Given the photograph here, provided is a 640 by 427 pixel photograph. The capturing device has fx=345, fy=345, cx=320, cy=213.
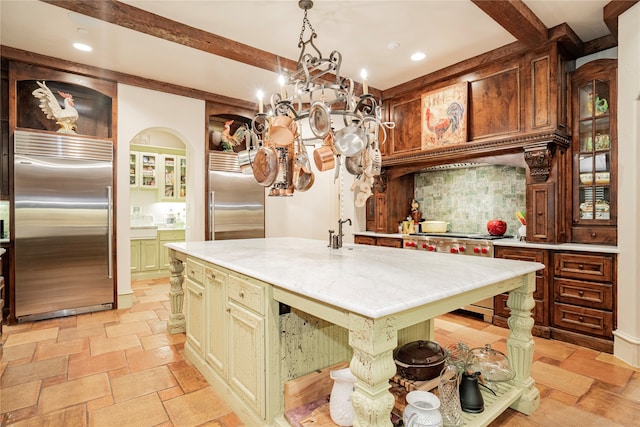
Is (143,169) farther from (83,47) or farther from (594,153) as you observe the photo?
(594,153)

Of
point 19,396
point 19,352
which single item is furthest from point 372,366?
point 19,352

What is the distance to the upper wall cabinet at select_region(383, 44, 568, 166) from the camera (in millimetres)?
3209

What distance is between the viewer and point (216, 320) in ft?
7.21

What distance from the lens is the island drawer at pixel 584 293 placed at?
2.86 m

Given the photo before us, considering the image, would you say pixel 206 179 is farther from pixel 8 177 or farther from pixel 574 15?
pixel 574 15

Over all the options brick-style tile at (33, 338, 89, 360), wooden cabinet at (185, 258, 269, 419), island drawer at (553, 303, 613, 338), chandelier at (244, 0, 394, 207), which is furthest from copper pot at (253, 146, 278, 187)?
island drawer at (553, 303, 613, 338)

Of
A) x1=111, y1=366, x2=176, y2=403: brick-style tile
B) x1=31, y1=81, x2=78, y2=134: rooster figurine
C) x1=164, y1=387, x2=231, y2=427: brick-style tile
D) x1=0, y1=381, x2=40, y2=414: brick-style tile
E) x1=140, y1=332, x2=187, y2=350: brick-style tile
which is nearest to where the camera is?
x1=164, y1=387, x2=231, y2=427: brick-style tile

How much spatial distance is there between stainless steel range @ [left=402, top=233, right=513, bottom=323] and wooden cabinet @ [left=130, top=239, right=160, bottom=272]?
13.7 feet

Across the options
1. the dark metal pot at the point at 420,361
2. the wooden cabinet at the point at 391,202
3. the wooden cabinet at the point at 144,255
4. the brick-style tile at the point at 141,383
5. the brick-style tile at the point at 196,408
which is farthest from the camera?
the wooden cabinet at the point at 144,255

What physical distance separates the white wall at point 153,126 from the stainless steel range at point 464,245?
289 centimetres

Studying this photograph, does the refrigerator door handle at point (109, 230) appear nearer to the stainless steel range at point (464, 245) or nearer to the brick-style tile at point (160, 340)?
the brick-style tile at point (160, 340)

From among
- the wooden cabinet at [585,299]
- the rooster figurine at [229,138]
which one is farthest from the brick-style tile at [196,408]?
the rooster figurine at [229,138]

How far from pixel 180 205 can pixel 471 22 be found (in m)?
5.60

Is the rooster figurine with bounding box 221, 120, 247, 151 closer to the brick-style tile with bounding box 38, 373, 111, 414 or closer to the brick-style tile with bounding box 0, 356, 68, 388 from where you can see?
the brick-style tile with bounding box 0, 356, 68, 388
